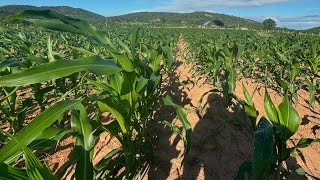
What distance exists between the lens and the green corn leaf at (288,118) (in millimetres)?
1355

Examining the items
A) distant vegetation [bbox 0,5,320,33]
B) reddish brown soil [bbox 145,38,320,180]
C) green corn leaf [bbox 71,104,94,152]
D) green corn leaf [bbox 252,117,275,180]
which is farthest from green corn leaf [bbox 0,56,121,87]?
distant vegetation [bbox 0,5,320,33]

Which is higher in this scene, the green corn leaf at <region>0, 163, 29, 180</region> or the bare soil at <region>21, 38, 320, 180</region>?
the green corn leaf at <region>0, 163, 29, 180</region>

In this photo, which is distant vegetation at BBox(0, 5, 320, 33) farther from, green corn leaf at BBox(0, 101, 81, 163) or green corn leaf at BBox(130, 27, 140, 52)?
green corn leaf at BBox(0, 101, 81, 163)

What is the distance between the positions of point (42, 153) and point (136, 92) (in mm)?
1364

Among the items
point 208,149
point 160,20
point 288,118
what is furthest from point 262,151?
point 160,20

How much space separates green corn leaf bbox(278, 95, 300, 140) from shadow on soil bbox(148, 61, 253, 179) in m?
0.92

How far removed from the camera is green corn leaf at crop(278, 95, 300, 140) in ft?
4.45

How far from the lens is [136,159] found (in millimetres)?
2111

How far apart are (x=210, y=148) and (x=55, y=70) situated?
1.95 m

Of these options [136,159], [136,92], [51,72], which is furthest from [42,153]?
[51,72]

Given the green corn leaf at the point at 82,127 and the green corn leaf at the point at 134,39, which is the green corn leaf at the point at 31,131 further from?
the green corn leaf at the point at 134,39

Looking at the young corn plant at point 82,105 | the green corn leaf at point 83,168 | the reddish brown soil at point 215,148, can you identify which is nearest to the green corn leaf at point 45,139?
the young corn plant at point 82,105

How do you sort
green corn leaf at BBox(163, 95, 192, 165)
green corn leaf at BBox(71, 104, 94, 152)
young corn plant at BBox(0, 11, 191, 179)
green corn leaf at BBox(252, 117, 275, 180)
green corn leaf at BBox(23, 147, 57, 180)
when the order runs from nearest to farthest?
1. green corn leaf at BBox(23, 147, 57, 180)
2. young corn plant at BBox(0, 11, 191, 179)
3. green corn leaf at BBox(252, 117, 275, 180)
4. green corn leaf at BBox(71, 104, 94, 152)
5. green corn leaf at BBox(163, 95, 192, 165)

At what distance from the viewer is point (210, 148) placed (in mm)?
2576
